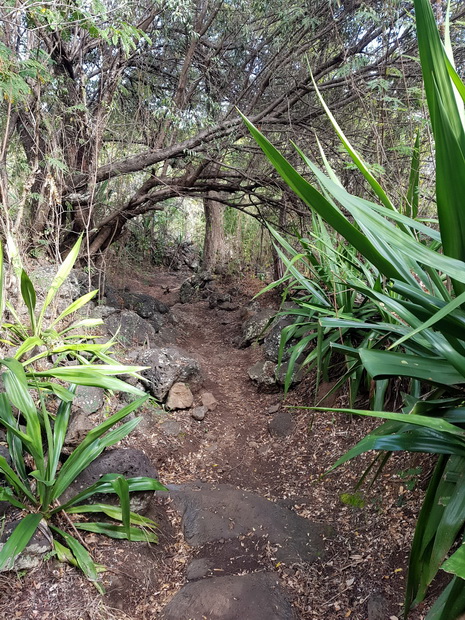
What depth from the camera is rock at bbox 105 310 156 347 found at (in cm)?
372

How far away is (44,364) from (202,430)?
1247 mm

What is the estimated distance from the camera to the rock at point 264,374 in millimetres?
3279

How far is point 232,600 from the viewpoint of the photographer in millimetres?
1411

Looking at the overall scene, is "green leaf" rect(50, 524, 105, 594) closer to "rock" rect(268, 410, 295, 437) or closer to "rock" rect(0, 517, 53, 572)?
"rock" rect(0, 517, 53, 572)

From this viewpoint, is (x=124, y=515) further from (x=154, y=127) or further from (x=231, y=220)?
(x=231, y=220)

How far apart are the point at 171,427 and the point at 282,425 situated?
837 millimetres

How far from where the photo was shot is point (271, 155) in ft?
2.66

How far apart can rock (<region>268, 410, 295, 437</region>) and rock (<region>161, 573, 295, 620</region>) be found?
118 centimetres

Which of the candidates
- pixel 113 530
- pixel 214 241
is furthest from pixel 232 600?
pixel 214 241

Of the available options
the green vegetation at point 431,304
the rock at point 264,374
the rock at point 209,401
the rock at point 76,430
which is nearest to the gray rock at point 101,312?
the rock at point 209,401

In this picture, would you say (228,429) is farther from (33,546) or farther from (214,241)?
(214,241)

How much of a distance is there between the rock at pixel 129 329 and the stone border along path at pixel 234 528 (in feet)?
3.51

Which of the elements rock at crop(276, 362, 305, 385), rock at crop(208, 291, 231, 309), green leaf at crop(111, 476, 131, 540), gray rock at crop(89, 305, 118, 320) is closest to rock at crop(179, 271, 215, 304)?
rock at crop(208, 291, 231, 309)

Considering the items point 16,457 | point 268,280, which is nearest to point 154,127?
point 268,280
